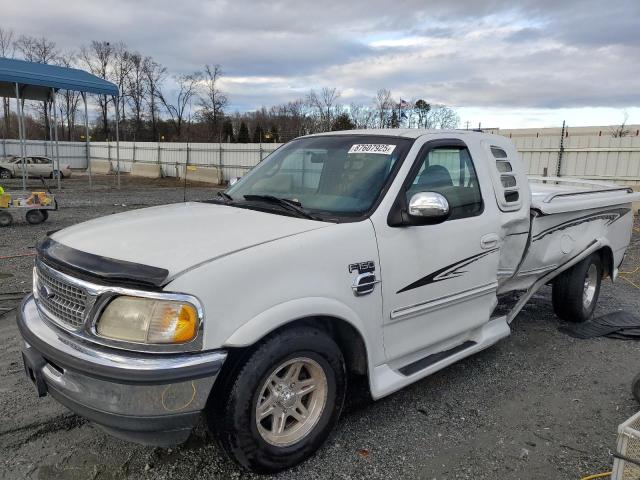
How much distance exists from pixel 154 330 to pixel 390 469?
1590mm

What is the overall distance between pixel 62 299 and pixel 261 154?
24.7m

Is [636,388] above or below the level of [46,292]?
below

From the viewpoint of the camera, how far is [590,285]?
5633 mm

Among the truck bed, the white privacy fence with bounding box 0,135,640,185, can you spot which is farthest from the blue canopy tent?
the truck bed

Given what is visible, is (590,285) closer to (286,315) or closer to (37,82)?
(286,315)

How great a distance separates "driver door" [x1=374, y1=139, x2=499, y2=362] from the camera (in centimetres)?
313

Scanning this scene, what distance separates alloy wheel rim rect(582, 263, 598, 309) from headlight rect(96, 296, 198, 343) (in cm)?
471

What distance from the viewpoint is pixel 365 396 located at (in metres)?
3.74

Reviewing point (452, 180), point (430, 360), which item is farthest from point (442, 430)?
point (452, 180)

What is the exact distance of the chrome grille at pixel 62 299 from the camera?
97.8 inches

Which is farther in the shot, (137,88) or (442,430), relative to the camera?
(137,88)

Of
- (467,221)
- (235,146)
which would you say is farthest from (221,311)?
(235,146)

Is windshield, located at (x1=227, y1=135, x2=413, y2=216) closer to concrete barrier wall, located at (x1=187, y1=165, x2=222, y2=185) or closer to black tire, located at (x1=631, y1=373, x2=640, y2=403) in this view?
black tire, located at (x1=631, y1=373, x2=640, y2=403)

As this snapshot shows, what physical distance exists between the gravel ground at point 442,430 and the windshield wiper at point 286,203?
4.67ft
